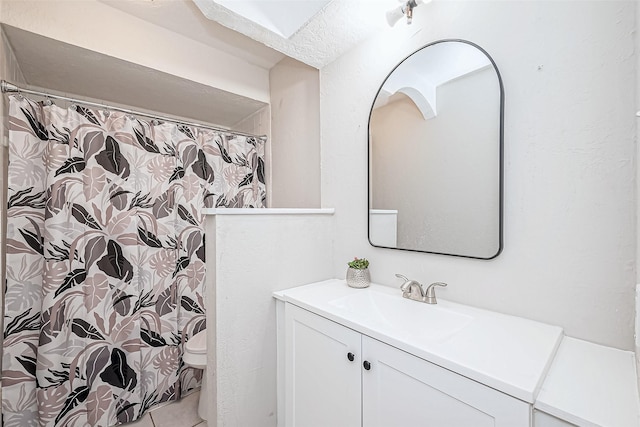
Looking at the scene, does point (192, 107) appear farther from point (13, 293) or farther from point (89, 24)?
point (13, 293)

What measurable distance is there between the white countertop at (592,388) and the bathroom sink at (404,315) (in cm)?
27

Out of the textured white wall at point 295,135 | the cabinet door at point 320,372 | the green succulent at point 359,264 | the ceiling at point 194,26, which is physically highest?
the ceiling at point 194,26

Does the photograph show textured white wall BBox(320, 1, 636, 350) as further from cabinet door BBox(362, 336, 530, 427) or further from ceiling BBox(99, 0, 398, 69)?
cabinet door BBox(362, 336, 530, 427)

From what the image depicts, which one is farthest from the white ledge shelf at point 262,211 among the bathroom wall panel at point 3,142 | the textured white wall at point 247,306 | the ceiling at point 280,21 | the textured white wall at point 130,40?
the textured white wall at point 130,40

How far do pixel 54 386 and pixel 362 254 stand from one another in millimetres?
1776

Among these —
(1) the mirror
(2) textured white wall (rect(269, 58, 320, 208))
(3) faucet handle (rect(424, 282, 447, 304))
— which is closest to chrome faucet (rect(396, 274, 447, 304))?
(3) faucet handle (rect(424, 282, 447, 304))

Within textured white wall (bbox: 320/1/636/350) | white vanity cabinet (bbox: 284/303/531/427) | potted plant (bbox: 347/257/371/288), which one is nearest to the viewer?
white vanity cabinet (bbox: 284/303/531/427)

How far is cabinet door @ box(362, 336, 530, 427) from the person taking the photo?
63 cm

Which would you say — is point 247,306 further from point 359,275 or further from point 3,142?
point 3,142

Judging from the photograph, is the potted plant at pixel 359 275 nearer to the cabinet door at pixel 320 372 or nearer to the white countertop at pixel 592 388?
the cabinet door at pixel 320 372

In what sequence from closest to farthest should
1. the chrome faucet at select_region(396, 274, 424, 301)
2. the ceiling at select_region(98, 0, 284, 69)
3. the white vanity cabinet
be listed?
the white vanity cabinet → the chrome faucet at select_region(396, 274, 424, 301) → the ceiling at select_region(98, 0, 284, 69)

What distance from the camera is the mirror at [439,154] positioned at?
1055 mm

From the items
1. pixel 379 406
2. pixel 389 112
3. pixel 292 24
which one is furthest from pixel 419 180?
pixel 292 24

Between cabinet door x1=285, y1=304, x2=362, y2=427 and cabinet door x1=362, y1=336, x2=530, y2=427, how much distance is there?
6 centimetres
